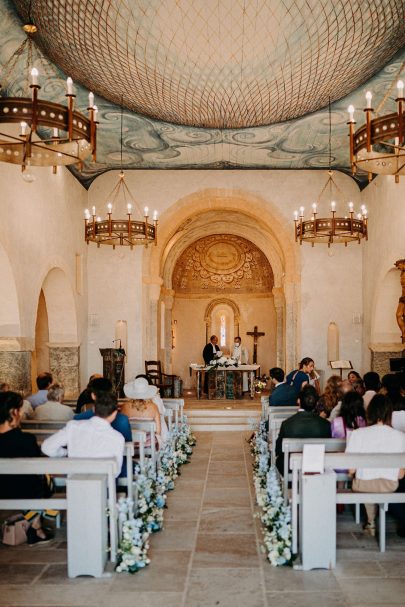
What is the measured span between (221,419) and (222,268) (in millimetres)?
8932

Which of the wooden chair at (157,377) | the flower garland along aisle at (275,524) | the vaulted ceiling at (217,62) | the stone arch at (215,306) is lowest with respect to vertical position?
the flower garland along aisle at (275,524)

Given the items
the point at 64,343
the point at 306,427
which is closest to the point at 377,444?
the point at 306,427

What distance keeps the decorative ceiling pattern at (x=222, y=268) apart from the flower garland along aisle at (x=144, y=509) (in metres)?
12.4

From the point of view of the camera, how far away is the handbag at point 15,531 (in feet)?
17.4

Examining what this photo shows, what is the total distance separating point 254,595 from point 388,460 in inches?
57.8

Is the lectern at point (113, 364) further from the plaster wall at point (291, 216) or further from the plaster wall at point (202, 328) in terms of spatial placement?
the plaster wall at point (202, 328)

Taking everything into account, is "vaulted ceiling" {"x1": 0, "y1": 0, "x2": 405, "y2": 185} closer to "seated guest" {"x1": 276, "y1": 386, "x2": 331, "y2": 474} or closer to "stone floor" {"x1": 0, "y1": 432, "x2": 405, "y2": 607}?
"seated guest" {"x1": 276, "y1": 386, "x2": 331, "y2": 474}

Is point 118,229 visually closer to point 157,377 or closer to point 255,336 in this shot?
point 157,377

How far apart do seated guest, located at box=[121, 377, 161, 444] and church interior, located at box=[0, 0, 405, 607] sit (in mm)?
925

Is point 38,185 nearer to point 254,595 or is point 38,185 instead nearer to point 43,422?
point 43,422

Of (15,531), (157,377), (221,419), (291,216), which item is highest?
(291,216)

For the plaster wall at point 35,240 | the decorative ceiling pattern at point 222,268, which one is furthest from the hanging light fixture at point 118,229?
the decorative ceiling pattern at point 222,268

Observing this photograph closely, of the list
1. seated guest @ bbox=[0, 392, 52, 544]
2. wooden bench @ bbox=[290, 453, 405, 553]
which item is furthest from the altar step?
seated guest @ bbox=[0, 392, 52, 544]

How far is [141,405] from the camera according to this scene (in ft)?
24.7
